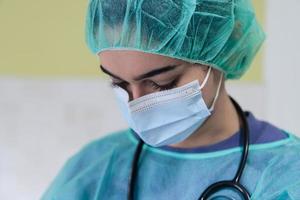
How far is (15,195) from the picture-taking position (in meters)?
1.51

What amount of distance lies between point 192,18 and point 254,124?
0.32 m

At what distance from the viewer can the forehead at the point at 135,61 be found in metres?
0.76

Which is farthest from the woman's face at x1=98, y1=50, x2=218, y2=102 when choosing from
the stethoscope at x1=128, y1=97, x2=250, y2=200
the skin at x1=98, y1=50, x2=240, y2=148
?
the stethoscope at x1=128, y1=97, x2=250, y2=200

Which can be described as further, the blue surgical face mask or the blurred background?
the blurred background

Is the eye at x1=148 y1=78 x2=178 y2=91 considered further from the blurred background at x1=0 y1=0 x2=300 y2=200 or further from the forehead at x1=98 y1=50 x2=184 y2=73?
the blurred background at x1=0 y1=0 x2=300 y2=200

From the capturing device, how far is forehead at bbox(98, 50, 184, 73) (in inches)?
30.0

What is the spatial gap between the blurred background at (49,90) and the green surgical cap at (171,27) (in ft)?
2.30

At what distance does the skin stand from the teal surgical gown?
0.18ft

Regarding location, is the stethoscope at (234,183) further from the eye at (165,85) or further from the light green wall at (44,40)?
the light green wall at (44,40)

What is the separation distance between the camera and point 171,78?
80 centimetres

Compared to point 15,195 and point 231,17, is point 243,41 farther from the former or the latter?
point 15,195

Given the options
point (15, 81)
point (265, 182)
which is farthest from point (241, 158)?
point (15, 81)

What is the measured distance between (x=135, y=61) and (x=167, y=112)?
144mm

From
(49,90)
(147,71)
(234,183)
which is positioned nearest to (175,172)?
(234,183)
